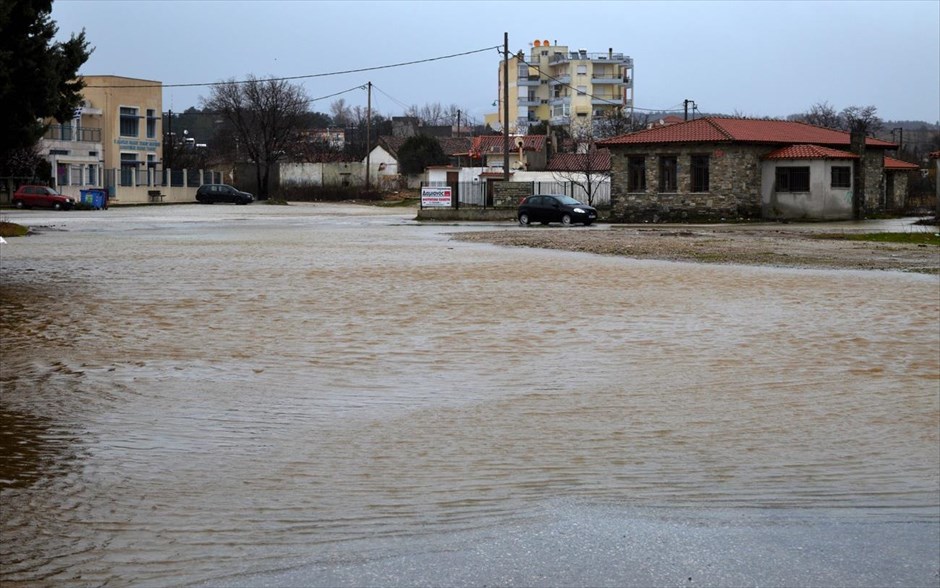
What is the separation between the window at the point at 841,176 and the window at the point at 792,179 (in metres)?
1.41

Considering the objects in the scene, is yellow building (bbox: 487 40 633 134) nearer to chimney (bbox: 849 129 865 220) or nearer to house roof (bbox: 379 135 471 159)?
house roof (bbox: 379 135 471 159)

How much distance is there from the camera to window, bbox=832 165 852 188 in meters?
57.8

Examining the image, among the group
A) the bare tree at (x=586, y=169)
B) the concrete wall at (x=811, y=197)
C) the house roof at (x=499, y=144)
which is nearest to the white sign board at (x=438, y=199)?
the bare tree at (x=586, y=169)

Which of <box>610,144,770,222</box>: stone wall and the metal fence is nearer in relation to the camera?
<box>610,144,770,222</box>: stone wall

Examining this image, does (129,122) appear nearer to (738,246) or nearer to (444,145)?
(444,145)

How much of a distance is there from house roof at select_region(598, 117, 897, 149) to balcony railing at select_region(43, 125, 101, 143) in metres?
46.4

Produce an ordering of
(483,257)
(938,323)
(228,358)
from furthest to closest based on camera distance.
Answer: (483,257) → (938,323) → (228,358)

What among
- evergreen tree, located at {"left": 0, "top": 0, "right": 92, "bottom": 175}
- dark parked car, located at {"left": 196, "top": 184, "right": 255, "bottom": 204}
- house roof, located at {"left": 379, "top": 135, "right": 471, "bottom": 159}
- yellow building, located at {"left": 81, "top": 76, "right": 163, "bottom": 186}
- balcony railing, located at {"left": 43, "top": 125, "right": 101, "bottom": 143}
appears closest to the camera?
evergreen tree, located at {"left": 0, "top": 0, "right": 92, "bottom": 175}

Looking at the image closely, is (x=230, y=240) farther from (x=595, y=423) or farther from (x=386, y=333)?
(x=595, y=423)

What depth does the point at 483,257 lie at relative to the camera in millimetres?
31016

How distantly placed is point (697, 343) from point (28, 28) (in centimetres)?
1644

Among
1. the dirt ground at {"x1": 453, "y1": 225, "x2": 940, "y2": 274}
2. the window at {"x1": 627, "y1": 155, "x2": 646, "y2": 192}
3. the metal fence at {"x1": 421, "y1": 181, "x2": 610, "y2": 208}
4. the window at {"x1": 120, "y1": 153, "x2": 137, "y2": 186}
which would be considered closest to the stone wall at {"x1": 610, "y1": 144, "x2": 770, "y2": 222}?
the window at {"x1": 627, "y1": 155, "x2": 646, "y2": 192}

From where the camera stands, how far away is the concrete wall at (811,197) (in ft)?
188

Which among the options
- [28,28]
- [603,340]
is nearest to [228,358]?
[603,340]
